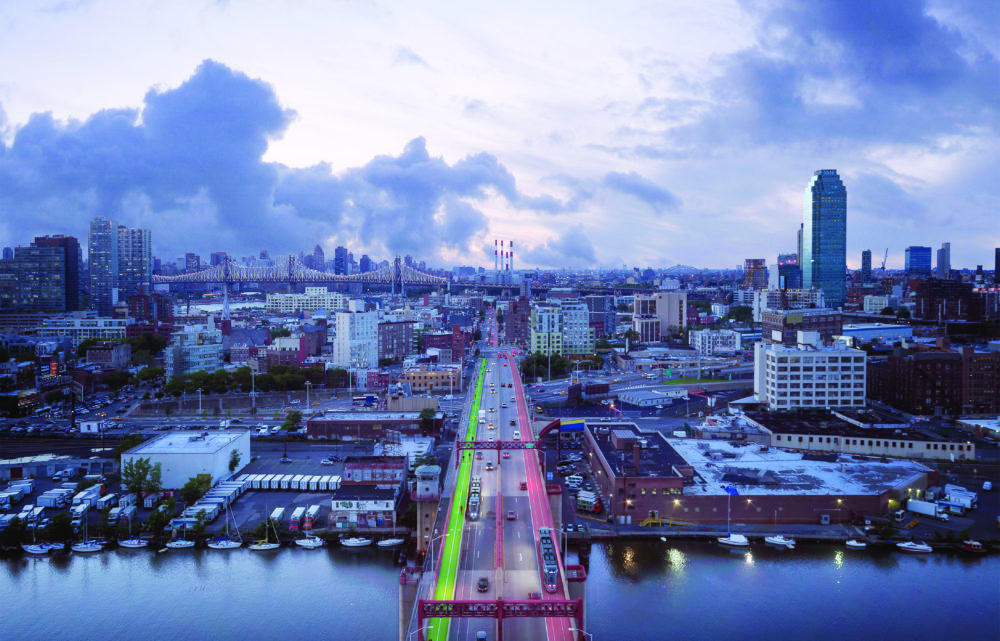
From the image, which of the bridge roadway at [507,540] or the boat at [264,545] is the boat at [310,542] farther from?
the bridge roadway at [507,540]

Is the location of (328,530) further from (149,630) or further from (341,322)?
(341,322)

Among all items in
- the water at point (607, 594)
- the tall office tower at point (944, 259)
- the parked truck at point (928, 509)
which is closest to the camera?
the water at point (607, 594)

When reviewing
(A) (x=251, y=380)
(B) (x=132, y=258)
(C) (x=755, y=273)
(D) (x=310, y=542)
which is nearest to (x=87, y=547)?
(D) (x=310, y=542)

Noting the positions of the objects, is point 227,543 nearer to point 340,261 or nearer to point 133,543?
point 133,543

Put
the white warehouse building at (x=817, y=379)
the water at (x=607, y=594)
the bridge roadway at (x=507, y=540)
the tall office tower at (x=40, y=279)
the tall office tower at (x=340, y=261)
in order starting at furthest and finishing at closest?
the tall office tower at (x=340, y=261) < the tall office tower at (x=40, y=279) < the white warehouse building at (x=817, y=379) < the water at (x=607, y=594) < the bridge roadway at (x=507, y=540)

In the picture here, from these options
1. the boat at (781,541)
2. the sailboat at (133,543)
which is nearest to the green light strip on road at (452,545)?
the boat at (781,541)

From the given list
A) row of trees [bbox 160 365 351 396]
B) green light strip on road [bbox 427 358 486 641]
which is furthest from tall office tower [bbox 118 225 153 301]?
green light strip on road [bbox 427 358 486 641]
